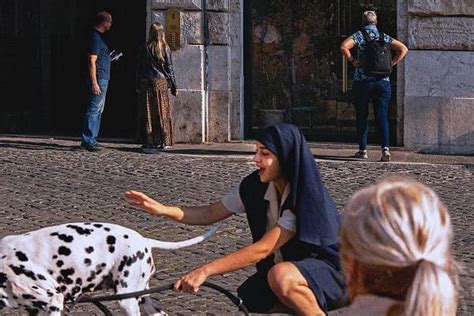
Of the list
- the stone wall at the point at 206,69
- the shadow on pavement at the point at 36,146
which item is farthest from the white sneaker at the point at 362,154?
the shadow on pavement at the point at 36,146

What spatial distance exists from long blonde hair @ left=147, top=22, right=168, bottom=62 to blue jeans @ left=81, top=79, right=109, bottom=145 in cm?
74

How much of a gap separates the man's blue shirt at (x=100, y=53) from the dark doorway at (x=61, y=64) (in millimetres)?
1695

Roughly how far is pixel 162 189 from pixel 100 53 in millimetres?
3295

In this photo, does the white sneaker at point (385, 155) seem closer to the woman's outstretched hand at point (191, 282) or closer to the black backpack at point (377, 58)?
the black backpack at point (377, 58)

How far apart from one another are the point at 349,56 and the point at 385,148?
1074 mm

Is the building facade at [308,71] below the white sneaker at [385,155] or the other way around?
the other way around

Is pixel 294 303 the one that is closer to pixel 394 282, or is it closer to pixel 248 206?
pixel 248 206

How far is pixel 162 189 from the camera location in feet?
39.6

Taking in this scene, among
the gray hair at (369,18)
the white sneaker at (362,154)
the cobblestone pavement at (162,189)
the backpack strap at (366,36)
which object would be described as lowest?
the cobblestone pavement at (162,189)

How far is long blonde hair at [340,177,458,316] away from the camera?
2.84 m

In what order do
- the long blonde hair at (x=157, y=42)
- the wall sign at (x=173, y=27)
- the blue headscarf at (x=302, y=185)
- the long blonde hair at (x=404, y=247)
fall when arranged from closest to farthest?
the long blonde hair at (x=404, y=247) < the blue headscarf at (x=302, y=185) < the long blonde hair at (x=157, y=42) < the wall sign at (x=173, y=27)

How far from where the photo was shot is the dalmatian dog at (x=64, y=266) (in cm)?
562

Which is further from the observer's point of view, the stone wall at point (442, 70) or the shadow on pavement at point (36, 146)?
the shadow on pavement at point (36, 146)

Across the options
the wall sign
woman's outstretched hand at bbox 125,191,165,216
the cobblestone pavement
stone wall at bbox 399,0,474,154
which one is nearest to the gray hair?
stone wall at bbox 399,0,474,154
